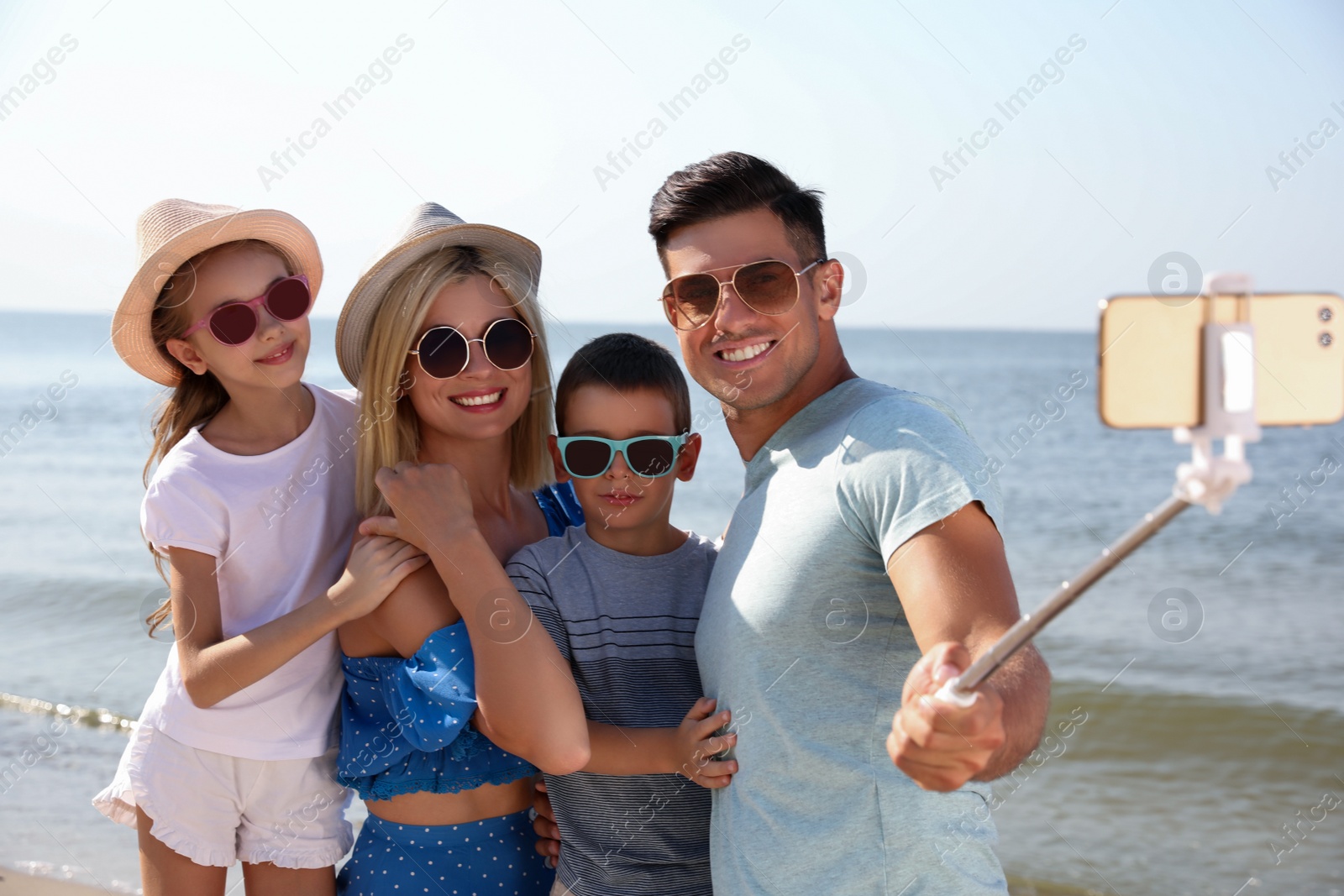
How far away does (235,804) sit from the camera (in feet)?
9.62

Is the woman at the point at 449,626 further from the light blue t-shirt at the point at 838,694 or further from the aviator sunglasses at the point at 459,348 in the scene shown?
the light blue t-shirt at the point at 838,694

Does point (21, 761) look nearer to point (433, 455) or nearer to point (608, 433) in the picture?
point (433, 455)

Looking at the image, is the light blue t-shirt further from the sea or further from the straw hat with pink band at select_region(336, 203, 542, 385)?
the straw hat with pink band at select_region(336, 203, 542, 385)

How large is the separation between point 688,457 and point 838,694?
0.95 meters

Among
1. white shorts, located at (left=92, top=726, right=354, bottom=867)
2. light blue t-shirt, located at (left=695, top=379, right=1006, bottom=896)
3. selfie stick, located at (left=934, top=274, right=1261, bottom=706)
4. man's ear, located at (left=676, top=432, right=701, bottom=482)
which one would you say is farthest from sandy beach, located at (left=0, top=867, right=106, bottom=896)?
selfie stick, located at (left=934, top=274, right=1261, bottom=706)

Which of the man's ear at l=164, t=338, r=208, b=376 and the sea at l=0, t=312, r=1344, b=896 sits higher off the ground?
the man's ear at l=164, t=338, r=208, b=376

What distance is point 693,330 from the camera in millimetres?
2676

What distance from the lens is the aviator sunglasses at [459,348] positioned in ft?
8.96

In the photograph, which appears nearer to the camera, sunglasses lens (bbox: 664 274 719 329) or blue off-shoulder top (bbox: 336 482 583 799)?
blue off-shoulder top (bbox: 336 482 583 799)

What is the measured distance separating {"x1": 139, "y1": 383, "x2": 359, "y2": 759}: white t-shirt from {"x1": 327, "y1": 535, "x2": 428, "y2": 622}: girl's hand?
1.32 ft

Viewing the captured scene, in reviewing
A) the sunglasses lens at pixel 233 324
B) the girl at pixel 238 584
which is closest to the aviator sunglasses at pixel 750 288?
the girl at pixel 238 584

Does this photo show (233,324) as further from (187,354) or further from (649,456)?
(649,456)

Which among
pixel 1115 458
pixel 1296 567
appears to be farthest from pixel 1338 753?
pixel 1115 458

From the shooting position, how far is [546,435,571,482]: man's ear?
290 cm
